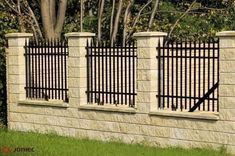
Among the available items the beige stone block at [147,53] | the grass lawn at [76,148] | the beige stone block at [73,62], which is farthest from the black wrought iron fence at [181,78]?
the beige stone block at [73,62]

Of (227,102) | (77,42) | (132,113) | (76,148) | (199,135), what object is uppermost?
(77,42)

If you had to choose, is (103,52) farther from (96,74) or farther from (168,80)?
(168,80)

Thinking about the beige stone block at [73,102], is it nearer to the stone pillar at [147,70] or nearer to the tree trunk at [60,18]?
the stone pillar at [147,70]

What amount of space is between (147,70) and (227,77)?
70.6 inches

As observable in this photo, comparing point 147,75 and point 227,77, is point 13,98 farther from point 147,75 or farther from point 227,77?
point 227,77

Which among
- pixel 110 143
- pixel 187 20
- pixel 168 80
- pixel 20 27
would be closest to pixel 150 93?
pixel 168 80

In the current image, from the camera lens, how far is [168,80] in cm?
1216

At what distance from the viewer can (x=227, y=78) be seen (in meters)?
11.0

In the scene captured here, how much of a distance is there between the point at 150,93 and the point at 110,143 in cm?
136

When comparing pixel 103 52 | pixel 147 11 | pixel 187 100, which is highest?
pixel 147 11

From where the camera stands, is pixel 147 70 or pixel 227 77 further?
pixel 147 70

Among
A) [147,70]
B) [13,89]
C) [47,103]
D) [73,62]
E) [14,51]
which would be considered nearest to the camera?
[147,70]

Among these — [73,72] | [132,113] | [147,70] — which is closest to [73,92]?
[73,72]

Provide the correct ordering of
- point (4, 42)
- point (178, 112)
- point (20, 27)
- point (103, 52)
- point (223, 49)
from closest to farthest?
point (223, 49), point (178, 112), point (103, 52), point (4, 42), point (20, 27)
